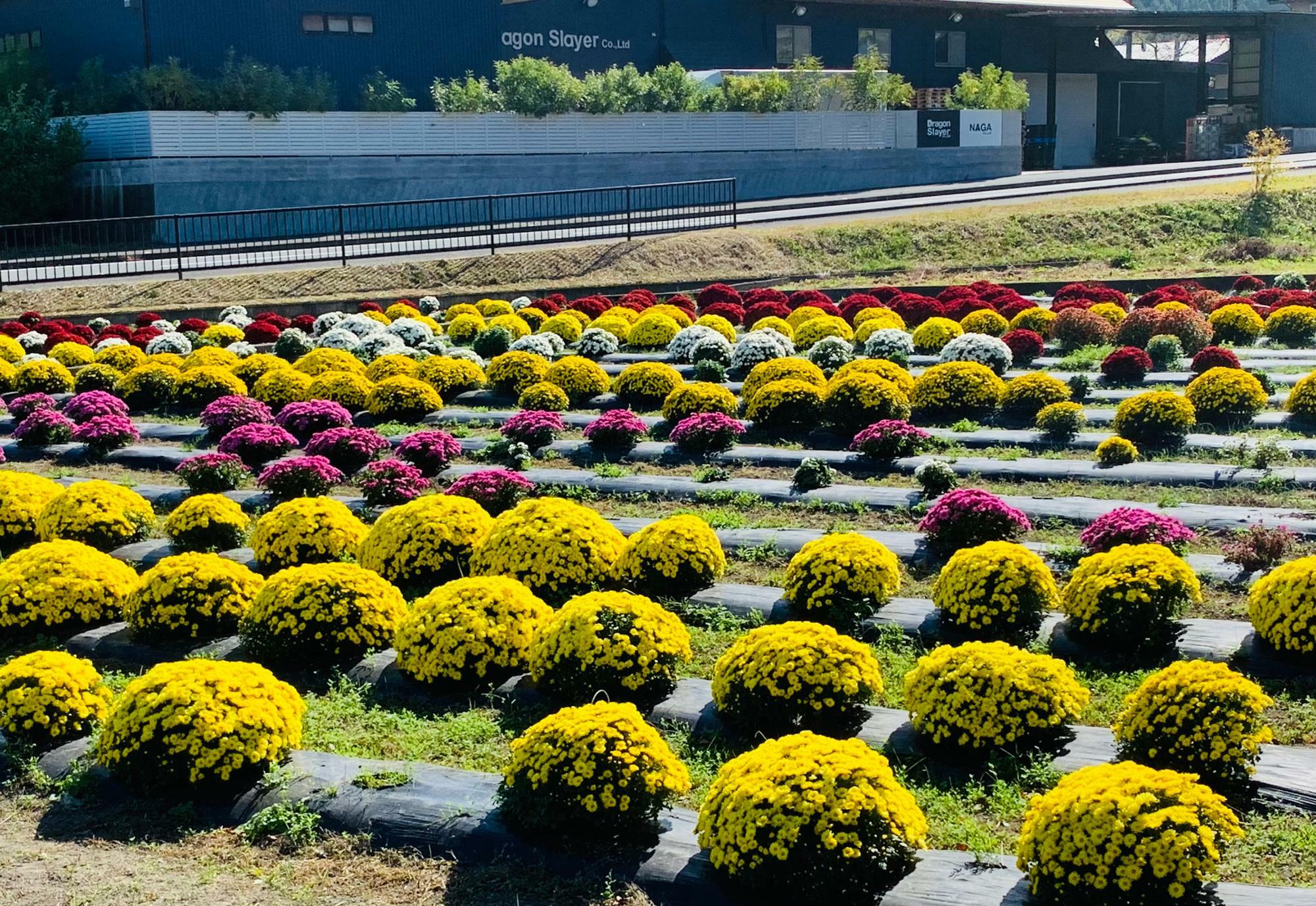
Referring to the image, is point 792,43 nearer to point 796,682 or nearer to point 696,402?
point 696,402

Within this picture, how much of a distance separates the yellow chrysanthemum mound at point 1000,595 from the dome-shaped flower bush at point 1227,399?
5.76 m

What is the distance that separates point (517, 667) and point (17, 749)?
269 centimetres

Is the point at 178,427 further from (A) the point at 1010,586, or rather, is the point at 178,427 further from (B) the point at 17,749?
(A) the point at 1010,586

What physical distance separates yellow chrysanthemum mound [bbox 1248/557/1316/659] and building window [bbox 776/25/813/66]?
146 ft

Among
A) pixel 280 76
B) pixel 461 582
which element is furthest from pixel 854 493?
→ pixel 280 76

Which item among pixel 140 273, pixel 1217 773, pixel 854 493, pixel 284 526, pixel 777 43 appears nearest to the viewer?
pixel 1217 773

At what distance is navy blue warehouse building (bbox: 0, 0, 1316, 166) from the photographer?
127 ft

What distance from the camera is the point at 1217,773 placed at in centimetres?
657

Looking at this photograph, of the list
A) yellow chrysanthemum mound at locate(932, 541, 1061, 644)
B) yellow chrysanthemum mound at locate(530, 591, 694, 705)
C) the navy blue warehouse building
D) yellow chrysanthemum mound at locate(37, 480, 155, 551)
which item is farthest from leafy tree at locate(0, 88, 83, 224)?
yellow chrysanthemum mound at locate(932, 541, 1061, 644)

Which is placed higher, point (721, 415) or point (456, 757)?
point (721, 415)

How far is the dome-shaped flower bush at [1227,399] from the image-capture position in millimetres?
13688

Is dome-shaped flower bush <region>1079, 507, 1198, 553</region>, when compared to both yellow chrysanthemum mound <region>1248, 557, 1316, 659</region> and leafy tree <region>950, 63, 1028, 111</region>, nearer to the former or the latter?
yellow chrysanthemum mound <region>1248, 557, 1316, 659</region>

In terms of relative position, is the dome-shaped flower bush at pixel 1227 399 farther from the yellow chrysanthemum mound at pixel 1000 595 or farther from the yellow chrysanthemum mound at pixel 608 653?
the yellow chrysanthemum mound at pixel 608 653

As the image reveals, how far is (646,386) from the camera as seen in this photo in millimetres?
15844
